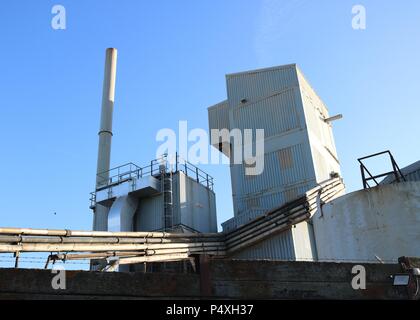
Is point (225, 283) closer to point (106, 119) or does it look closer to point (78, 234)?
point (78, 234)

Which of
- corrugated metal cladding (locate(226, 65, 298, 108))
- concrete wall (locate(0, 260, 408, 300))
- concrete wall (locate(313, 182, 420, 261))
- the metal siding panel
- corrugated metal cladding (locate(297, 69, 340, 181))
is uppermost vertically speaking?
corrugated metal cladding (locate(226, 65, 298, 108))

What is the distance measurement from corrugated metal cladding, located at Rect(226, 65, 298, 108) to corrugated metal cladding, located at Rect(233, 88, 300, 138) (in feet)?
1.71

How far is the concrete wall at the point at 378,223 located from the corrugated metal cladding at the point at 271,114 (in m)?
11.0

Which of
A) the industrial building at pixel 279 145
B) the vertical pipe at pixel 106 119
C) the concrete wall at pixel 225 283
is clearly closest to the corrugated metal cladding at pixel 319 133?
the industrial building at pixel 279 145

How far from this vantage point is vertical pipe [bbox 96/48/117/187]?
32.5 meters

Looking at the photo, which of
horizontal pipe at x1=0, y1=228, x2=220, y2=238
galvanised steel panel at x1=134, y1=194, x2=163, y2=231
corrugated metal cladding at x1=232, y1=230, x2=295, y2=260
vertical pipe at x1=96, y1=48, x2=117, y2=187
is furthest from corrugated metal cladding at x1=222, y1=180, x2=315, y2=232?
vertical pipe at x1=96, y1=48, x2=117, y2=187

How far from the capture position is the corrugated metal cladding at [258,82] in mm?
29281

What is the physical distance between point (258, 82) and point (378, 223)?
635 inches

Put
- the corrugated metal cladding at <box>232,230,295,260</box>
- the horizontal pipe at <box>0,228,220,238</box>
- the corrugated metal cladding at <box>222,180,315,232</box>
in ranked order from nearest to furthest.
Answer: the horizontal pipe at <box>0,228,220,238</box>
the corrugated metal cladding at <box>232,230,295,260</box>
the corrugated metal cladding at <box>222,180,315,232</box>

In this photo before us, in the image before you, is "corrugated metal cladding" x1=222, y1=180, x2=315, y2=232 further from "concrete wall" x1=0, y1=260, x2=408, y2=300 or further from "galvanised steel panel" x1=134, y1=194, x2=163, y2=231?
"concrete wall" x1=0, y1=260, x2=408, y2=300

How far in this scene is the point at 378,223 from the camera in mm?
16266

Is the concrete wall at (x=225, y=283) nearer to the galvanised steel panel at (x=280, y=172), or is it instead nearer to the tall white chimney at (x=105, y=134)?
the galvanised steel panel at (x=280, y=172)
